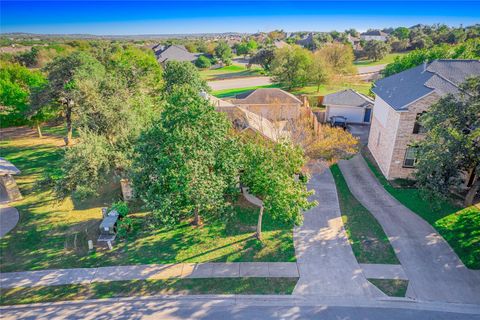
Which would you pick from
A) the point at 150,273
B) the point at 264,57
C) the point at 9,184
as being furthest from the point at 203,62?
the point at 150,273

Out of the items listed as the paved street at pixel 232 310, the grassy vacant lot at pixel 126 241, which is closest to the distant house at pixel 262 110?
the grassy vacant lot at pixel 126 241

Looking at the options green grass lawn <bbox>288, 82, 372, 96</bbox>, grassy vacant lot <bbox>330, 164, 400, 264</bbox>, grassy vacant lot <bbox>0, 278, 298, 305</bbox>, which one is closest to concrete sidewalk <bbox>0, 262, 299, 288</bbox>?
grassy vacant lot <bbox>0, 278, 298, 305</bbox>

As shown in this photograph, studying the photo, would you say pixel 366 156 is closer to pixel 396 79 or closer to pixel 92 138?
pixel 396 79

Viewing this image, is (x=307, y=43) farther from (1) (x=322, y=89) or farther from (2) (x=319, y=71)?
(2) (x=319, y=71)

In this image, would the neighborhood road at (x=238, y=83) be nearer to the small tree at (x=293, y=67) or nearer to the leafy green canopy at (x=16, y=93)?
the small tree at (x=293, y=67)

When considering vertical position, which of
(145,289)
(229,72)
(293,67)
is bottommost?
(145,289)

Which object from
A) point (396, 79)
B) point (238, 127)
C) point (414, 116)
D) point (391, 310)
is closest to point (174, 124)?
point (238, 127)

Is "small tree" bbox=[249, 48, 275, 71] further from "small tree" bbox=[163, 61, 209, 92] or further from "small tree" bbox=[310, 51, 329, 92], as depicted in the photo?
"small tree" bbox=[163, 61, 209, 92]
